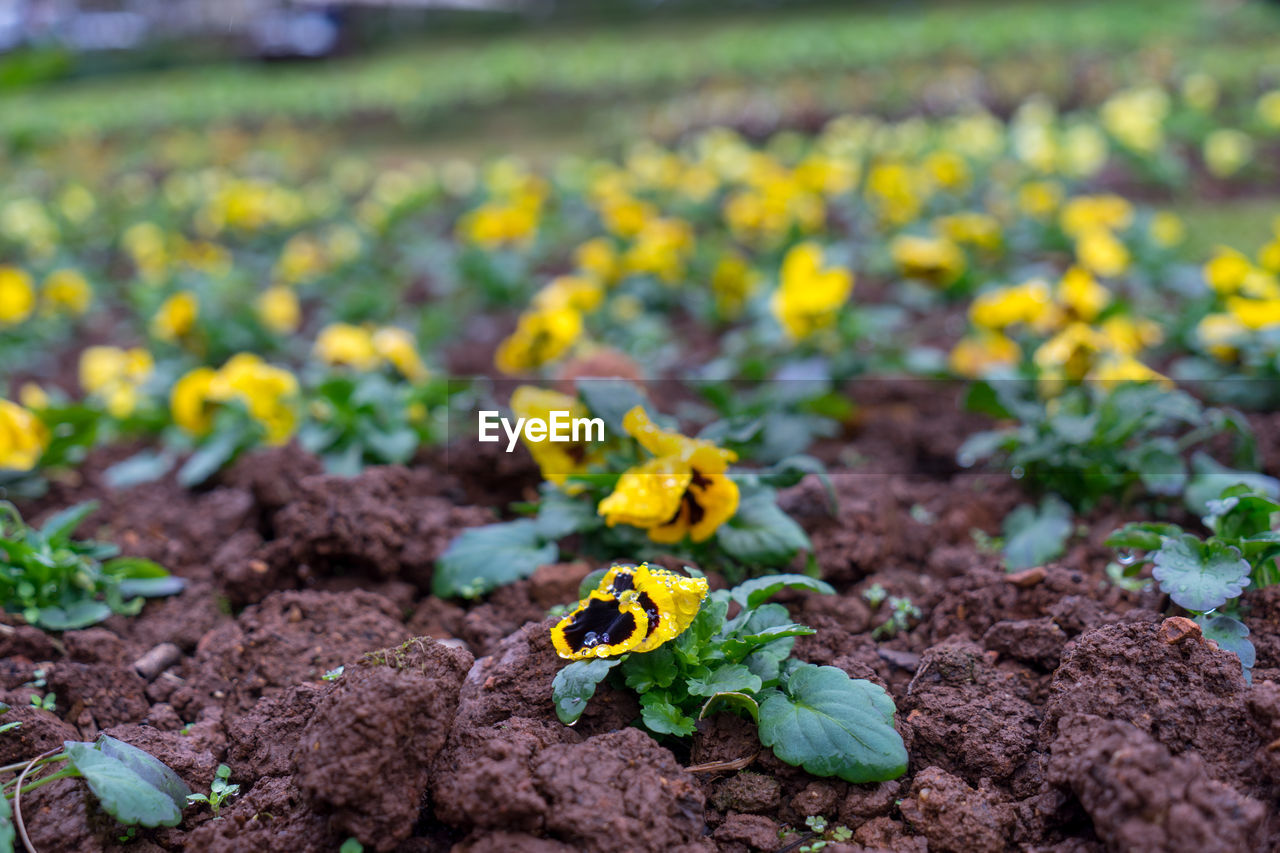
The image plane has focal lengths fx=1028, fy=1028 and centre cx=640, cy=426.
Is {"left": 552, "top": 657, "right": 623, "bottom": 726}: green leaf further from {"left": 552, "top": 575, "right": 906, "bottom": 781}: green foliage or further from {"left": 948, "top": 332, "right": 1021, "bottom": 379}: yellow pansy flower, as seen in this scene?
{"left": 948, "top": 332, "right": 1021, "bottom": 379}: yellow pansy flower

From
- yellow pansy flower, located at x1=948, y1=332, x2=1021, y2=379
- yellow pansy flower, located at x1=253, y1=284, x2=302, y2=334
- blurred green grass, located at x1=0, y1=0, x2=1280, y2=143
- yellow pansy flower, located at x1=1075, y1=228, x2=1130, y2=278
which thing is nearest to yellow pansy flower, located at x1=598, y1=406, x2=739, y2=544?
yellow pansy flower, located at x1=948, y1=332, x2=1021, y2=379

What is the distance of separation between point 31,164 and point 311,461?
10.6 metres

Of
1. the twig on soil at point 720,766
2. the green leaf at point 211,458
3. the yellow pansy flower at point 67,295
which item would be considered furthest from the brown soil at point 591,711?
the yellow pansy flower at point 67,295

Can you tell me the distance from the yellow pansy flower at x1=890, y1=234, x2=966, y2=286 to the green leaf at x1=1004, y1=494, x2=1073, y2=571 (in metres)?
1.89

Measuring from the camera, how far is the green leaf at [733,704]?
5.73 feet

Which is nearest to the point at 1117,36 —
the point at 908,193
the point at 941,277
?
the point at 908,193

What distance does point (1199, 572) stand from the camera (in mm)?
1868

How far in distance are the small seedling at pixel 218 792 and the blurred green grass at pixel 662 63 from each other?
1081 cm

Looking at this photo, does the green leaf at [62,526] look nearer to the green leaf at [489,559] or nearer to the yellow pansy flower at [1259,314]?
the green leaf at [489,559]

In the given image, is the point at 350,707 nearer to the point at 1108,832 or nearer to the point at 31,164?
the point at 1108,832

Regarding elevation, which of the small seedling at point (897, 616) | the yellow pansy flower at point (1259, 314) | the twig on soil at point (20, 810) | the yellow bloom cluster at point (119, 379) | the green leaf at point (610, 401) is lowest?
the yellow bloom cluster at point (119, 379)

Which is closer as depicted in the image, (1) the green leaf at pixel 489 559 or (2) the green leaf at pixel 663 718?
(2) the green leaf at pixel 663 718

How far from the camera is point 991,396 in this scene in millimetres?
2971

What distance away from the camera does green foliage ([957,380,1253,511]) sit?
2518mm
